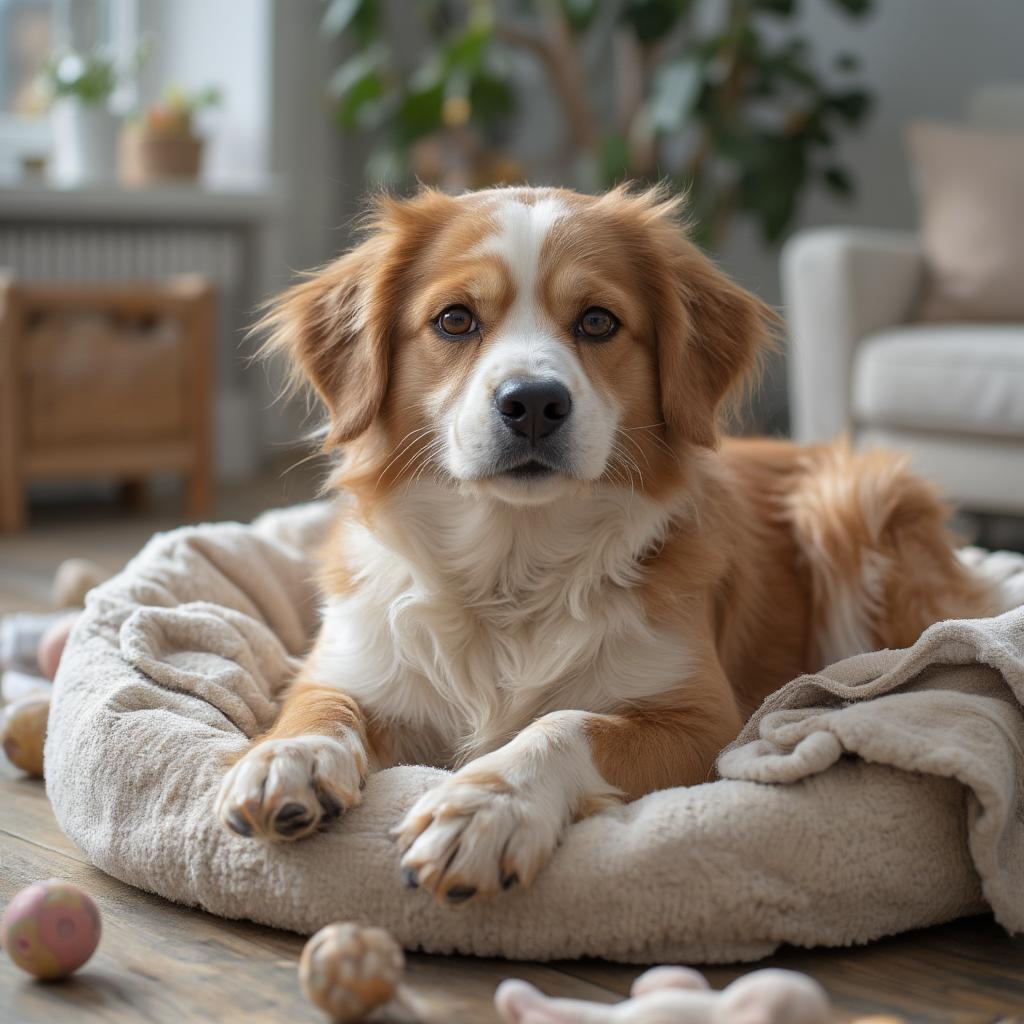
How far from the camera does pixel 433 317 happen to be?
6.28ft

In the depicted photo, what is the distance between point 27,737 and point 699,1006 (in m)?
1.28

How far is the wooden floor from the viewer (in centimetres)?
145

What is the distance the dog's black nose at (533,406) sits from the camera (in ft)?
5.64

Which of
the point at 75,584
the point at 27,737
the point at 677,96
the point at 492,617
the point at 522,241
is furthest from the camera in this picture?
the point at 677,96

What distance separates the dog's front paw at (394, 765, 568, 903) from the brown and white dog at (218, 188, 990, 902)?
97mm

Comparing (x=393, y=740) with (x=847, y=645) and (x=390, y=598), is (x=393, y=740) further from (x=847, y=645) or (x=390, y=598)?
(x=847, y=645)

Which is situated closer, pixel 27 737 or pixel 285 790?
pixel 285 790

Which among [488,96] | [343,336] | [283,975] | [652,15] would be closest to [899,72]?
[652,15]

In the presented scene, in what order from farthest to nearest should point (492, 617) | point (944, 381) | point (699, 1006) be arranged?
point (944, 381) < point (492, 617) < point (699, 1006)

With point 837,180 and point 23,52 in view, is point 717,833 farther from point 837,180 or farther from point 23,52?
point 23,52

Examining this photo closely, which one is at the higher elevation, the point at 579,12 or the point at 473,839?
the point at 579,12

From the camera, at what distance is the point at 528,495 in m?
1.80

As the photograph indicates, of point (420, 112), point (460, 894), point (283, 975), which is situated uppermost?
point (420, 112)

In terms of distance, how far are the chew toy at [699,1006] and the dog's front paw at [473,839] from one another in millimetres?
175
